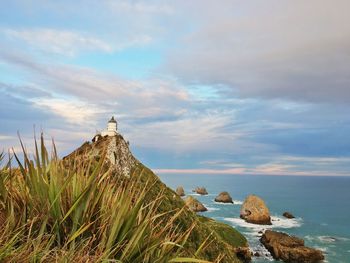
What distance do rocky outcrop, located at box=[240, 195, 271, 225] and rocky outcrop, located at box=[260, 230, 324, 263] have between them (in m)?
25.4

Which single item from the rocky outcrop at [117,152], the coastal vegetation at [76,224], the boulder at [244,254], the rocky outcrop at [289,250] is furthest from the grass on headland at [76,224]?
the rocky outcrop at [289,250]

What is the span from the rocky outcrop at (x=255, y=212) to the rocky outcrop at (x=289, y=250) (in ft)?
83.2

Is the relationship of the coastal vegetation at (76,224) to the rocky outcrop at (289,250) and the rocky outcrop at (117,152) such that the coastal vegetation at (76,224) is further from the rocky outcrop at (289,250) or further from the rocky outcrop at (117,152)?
the rocky outcrop at (289,250)

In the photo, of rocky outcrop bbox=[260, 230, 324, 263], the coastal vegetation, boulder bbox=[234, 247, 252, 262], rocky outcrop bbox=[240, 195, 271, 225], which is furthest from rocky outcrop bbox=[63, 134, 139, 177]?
rocky outcrop bbox=[240, 195, 271, 225]

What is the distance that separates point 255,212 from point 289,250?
31.8 m

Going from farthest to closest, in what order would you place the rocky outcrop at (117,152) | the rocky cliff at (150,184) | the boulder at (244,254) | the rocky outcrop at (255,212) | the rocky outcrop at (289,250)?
the rocky outcrop at (255,212) → the rocky outcrop at (289,250) → the boulder at (244,254) → the rocky outcrop at (117,152) → the rocky cliff at (150,184)

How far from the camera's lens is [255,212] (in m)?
87.2

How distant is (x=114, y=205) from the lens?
485cm

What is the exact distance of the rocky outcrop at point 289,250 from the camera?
54.3 metres

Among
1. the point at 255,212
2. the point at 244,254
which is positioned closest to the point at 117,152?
the point at 244,254

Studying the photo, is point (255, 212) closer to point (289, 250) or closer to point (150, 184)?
point (289, 250)

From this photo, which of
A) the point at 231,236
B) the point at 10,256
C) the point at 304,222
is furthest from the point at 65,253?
the point at 304,222

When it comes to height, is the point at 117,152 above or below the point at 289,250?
above

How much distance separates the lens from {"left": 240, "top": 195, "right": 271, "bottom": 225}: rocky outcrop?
3408 inches
